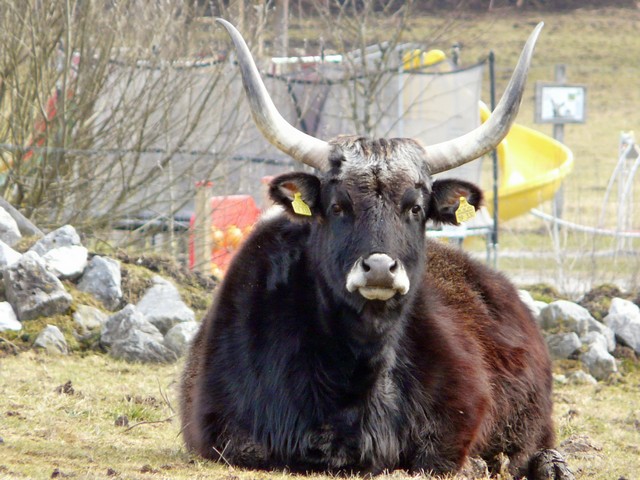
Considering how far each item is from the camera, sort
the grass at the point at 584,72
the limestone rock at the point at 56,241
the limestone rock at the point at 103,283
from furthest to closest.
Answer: the grass at the point at 584,72
the limestone rock at the point at 56,241
the limestone rock at the point at 103,283

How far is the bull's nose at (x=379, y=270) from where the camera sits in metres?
5.23

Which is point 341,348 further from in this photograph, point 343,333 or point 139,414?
point 139,414

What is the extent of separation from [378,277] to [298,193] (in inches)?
33.5

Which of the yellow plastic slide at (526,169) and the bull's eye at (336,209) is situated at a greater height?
the bull's eye at (336,209)

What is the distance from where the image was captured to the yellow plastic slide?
65.7 feet

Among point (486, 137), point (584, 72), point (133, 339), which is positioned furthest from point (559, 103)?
point (584, 72)

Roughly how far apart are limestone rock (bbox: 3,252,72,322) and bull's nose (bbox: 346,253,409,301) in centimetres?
539

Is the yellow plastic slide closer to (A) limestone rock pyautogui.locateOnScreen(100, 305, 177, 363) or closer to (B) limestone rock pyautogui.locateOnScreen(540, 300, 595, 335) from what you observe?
(B) limestone rock pyautogui.locateOnScreen(540, 300, 595, 335)

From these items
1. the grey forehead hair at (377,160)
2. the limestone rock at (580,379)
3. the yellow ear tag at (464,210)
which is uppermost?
the grey forehead hair at (377,160)

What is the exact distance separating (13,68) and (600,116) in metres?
38.6

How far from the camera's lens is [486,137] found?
6.16 m

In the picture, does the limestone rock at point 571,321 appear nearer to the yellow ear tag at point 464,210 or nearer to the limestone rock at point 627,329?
the limestone rock at point 627,329

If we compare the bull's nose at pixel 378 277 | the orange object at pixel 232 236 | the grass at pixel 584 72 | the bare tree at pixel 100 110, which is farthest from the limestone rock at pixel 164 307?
the grass at pixel 584 72

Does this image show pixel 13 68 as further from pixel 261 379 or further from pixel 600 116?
pixel 600 116
